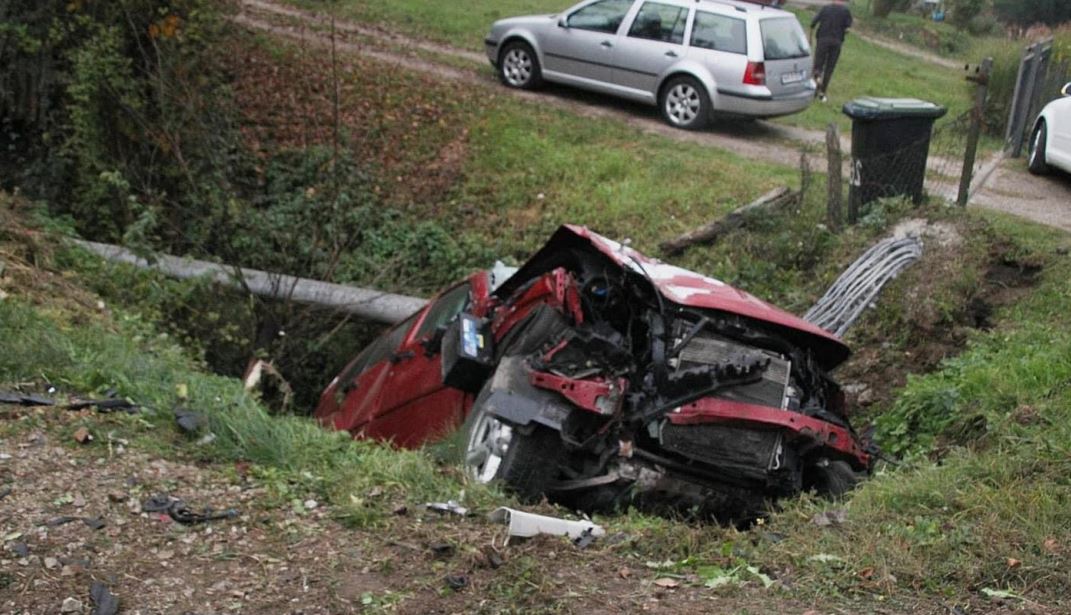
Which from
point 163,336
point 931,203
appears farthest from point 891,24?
point 163,336

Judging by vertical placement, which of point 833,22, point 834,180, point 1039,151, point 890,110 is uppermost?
point 833,22

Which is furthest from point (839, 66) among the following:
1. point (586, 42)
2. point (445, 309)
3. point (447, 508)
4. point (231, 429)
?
point (447, 508)

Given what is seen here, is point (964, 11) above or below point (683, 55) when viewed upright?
above

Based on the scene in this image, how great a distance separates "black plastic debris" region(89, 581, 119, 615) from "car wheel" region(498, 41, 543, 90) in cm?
1400

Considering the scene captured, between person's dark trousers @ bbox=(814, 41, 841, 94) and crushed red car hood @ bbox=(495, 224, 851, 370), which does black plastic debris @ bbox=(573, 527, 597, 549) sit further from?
person's dark trousers @ bbox=(814, 41, 841, 94)

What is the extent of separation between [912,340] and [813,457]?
121 inches

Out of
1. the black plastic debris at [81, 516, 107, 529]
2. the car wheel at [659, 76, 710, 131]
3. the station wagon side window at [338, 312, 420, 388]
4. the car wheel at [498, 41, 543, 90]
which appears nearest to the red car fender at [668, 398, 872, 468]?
the black plastic debris at [81, 516, 107, 529]

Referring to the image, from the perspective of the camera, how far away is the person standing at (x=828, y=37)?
19.5 m

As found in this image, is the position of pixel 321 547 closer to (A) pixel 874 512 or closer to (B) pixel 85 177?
(A) pixel 874 512

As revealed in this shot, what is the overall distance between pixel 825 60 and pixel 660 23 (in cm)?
468

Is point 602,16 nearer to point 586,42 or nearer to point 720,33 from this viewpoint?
point 586,42

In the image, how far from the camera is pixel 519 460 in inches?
226

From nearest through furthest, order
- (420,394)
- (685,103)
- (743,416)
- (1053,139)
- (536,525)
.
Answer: (536,525)
(743,416)
(420,394)
(1053,139)
(685,103)

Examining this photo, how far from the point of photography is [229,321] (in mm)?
10828
